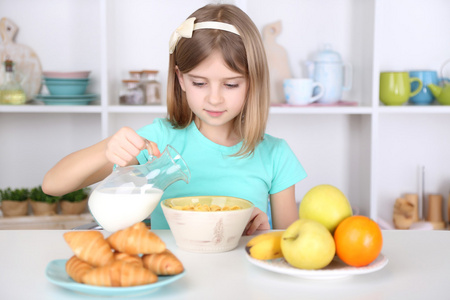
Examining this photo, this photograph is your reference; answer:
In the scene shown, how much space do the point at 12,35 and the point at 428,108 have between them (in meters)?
1.60

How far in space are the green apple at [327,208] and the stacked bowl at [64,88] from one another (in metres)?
1.50

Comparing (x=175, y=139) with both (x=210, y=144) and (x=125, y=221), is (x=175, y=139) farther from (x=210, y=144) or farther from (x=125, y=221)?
(x=125, y=221)

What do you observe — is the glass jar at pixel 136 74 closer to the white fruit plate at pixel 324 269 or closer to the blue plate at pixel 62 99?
the blue plate at pixel 62 99

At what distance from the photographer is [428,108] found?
Answer: 2104 mm

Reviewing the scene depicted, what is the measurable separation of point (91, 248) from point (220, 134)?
30.4 inches

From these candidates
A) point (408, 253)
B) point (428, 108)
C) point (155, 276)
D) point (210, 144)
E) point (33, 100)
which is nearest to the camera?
point (155, 276)

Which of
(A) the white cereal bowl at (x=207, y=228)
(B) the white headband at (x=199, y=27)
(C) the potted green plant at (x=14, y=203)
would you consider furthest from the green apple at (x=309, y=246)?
(C) the potted green plant at (x=14, y=203)

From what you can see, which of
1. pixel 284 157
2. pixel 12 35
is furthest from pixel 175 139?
pixel 12 35

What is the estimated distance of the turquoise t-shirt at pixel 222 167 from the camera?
131 cm

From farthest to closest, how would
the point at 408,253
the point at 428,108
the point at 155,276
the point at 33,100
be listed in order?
the point at 33,100
the point at 428,108
the point at 408,253
the point at 155,276

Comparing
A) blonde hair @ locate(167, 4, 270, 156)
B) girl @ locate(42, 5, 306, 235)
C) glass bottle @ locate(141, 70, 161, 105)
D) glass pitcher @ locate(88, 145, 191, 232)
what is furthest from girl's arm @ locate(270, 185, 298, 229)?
glass bottle @ locate(141, 70, 161, 105)

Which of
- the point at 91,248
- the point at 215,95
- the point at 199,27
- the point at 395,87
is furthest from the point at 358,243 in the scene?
the point at 395,87

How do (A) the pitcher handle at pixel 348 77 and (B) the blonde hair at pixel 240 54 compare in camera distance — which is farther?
(A) the pitcher handle at pixel 348 77

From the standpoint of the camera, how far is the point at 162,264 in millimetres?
642
